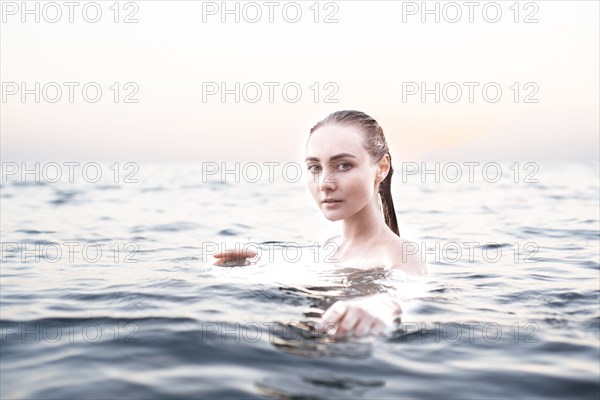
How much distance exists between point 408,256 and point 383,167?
891 mm

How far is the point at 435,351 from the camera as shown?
10.3ft

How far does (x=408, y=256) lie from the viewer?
500cm

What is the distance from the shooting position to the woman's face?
4.94m

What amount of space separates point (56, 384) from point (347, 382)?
1369 mm

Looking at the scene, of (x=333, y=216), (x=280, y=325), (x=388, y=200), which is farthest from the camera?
(x=388, y=200)

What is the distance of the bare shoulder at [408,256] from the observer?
4.96 metres

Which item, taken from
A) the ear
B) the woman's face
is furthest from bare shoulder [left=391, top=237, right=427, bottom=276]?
the ear

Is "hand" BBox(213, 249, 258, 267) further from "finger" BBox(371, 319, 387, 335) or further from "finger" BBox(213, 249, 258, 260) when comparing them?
"finger" BBox(371, 319, 387, 335)

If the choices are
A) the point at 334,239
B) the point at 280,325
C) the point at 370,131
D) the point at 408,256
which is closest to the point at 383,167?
the point at 370,131

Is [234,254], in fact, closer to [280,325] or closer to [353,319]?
[280,325]

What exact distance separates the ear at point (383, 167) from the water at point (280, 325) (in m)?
0.92

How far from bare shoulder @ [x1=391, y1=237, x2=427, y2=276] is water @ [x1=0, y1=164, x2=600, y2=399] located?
152 mm

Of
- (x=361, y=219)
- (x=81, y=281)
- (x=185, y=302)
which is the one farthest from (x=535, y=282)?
(x=81, y=281)

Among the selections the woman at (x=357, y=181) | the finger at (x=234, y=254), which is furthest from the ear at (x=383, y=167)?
the finger at (x=234, y=254)
